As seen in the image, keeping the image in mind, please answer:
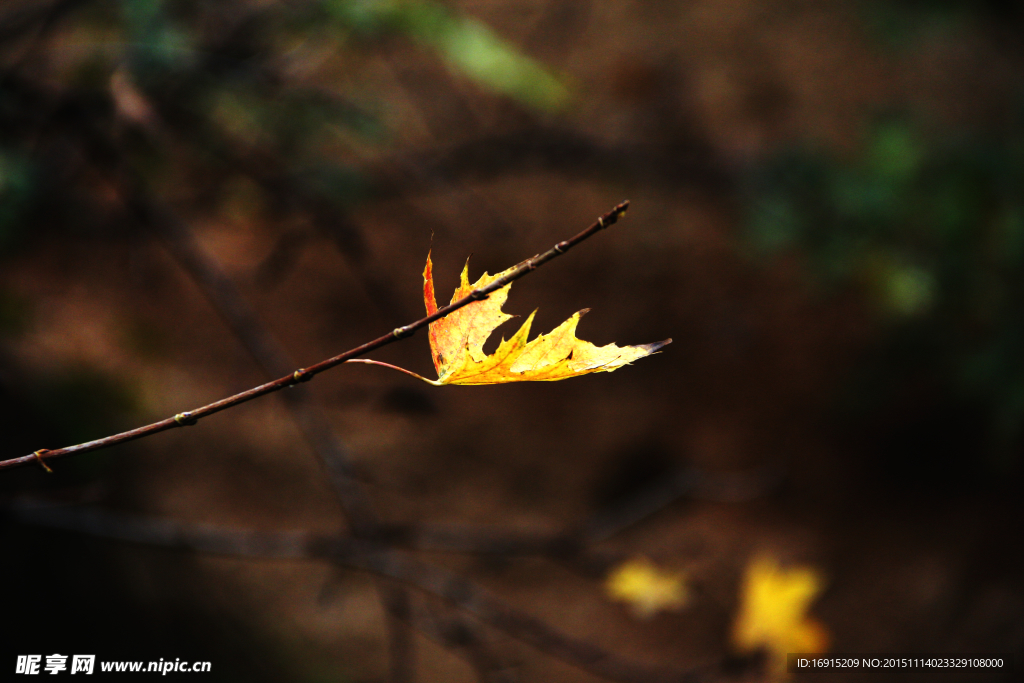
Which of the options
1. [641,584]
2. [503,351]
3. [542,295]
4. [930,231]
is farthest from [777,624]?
[542,295]

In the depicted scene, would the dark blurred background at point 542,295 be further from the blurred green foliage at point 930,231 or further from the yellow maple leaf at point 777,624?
the yellow maple leaf at point 777,624

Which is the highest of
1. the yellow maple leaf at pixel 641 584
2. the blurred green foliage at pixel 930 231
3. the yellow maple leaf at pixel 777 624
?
the blurred green foliage at pixel 930 231

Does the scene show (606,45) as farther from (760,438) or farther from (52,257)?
(52,257)

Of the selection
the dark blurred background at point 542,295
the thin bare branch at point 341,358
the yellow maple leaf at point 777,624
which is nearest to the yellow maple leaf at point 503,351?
the thin bare branch at point 341,358

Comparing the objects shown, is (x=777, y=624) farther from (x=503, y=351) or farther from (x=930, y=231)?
(x=930, y=231)

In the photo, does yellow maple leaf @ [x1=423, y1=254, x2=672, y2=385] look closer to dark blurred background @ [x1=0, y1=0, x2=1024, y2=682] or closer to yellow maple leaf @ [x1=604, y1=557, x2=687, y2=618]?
dark blurred background @ [x1=0, y1=0, x2=1024, y2=682]

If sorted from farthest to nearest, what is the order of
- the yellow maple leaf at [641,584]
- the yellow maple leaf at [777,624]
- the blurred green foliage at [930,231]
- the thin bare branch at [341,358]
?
the blurred green foliage at [930,231]
the yellow maple leaf at [641,584]
the yellow maple leaf at [777,624]
the thin bare branch at [341,358]
